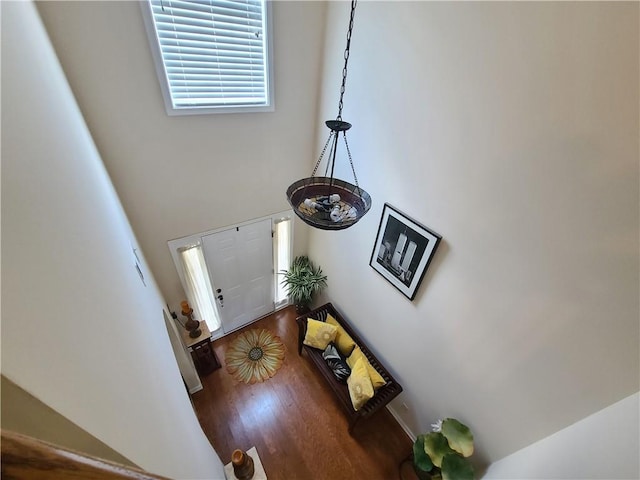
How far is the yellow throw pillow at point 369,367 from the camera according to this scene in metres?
3.20

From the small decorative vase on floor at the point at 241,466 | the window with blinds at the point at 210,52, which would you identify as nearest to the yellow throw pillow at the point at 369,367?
the small decorative vase on floor at the point at 241,466

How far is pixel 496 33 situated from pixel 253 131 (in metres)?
2.30

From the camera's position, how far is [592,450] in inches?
→ 57.1

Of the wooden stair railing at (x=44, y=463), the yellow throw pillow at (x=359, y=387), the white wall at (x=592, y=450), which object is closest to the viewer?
the wooden stair railing at (x=44, y=463)

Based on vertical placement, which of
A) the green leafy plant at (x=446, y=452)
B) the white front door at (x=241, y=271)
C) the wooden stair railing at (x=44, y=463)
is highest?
the white front door at (x=241, y=271)

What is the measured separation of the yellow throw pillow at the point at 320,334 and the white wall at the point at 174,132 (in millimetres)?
1674

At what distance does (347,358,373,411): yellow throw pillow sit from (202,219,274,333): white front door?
1991 millimetres

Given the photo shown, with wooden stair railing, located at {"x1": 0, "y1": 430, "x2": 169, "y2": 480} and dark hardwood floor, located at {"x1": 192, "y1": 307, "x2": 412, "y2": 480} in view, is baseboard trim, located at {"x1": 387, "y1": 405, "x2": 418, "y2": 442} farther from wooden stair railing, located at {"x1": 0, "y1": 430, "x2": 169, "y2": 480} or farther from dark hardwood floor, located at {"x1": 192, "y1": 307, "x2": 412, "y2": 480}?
wooden stair railing, located at {"x1": 0, "y1": 430, "x2": 169, "y2": 480}

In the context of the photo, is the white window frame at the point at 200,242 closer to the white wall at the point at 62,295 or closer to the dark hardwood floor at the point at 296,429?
the dark hardwood floor at the point at 296,429

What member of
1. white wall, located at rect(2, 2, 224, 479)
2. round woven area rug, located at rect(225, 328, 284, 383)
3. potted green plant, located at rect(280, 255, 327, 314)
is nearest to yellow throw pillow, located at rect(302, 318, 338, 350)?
potted green plant, located at rect(280, 255, 327, 314)

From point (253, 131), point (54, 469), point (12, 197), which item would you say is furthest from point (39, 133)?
point (253, 131)

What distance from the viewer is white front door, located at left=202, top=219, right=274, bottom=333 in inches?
144

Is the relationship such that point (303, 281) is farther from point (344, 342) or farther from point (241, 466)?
point (241, 466)

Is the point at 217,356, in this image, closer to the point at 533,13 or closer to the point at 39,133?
the point at 39,133
